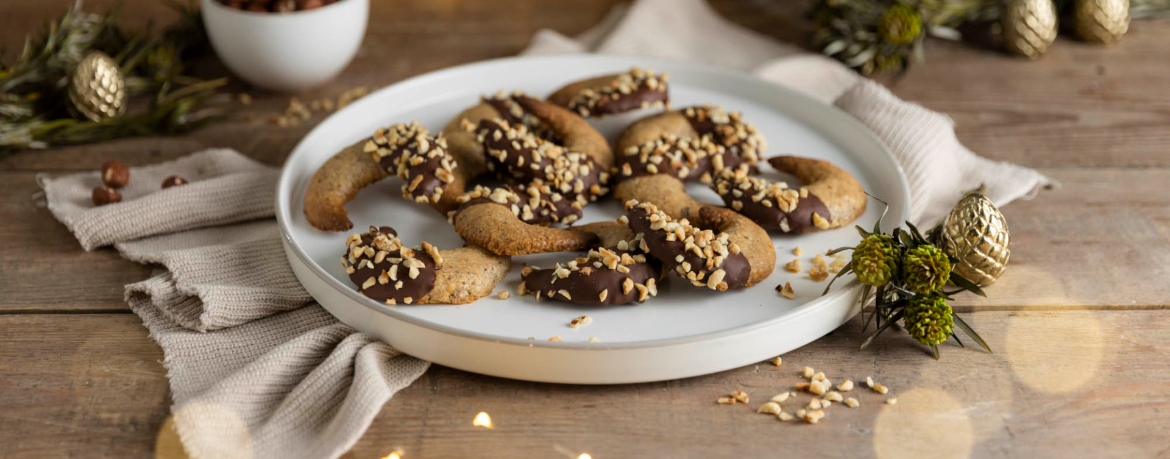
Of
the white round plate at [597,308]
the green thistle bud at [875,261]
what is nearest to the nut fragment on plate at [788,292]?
the white round plate at [597,308]

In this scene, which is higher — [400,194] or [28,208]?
[400,194]

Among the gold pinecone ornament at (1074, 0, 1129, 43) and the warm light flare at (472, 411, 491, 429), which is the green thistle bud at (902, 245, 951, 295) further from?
the gold pinecone ornament at (1074, 0, 1129, 43)

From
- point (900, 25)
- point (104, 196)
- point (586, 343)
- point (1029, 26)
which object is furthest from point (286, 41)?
point (1029, 26)

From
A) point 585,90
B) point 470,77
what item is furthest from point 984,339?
point 470,77

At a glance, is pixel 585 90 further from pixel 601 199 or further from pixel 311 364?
pixel 311 364

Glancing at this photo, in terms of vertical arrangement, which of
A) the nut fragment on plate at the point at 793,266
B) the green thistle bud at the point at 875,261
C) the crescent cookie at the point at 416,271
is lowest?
the nut fragment on plate at the point at 793,266

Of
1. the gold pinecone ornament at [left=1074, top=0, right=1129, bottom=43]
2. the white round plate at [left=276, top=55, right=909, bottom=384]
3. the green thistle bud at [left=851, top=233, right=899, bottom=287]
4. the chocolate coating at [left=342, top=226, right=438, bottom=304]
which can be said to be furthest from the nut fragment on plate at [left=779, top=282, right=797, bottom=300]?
the gold pinecone ornament at [left=1074, top=0, right=1129, bottom=43]

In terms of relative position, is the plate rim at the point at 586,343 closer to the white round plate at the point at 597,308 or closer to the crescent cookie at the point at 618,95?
the white round plate at the point at 597,308
